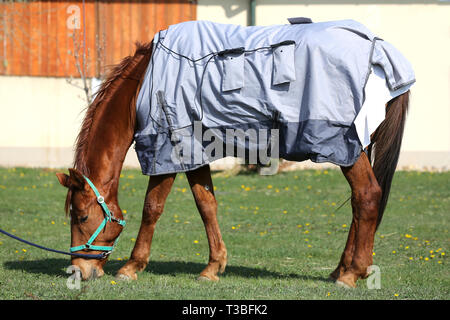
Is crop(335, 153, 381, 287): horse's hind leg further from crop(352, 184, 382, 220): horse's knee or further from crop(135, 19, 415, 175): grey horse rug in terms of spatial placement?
crop(135, 19, 415, 175): grey horse rug

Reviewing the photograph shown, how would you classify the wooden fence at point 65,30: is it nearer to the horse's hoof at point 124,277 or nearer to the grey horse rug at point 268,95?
the grey horse rug at point 268,95

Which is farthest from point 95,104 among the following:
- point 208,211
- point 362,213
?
point 362,213

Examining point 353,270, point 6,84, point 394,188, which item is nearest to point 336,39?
point 353,270

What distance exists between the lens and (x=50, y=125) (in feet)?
51.2

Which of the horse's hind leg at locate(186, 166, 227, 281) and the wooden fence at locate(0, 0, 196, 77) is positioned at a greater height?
the wooden fence at locate(0, 0, 196, 77)

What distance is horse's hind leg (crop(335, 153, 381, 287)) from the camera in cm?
569

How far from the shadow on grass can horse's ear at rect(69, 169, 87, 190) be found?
1.11 meters

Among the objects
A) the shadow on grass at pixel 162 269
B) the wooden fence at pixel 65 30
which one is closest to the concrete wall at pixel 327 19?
the wooden fence at pixel 65 30

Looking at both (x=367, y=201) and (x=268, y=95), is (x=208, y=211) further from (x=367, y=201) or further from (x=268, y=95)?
(x=367, y=201)

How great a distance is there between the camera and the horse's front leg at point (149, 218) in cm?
603

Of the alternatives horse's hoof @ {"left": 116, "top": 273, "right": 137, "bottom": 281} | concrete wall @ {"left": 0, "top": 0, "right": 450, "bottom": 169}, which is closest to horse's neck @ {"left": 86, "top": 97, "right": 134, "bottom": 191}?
horse's hoof @ {"left": 116, "top": 273, "right": 137, "bottom": 281}

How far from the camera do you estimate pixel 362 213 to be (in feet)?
18.7

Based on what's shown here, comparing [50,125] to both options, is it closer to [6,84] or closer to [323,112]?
[6,84]

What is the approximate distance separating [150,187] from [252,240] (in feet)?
9.62
